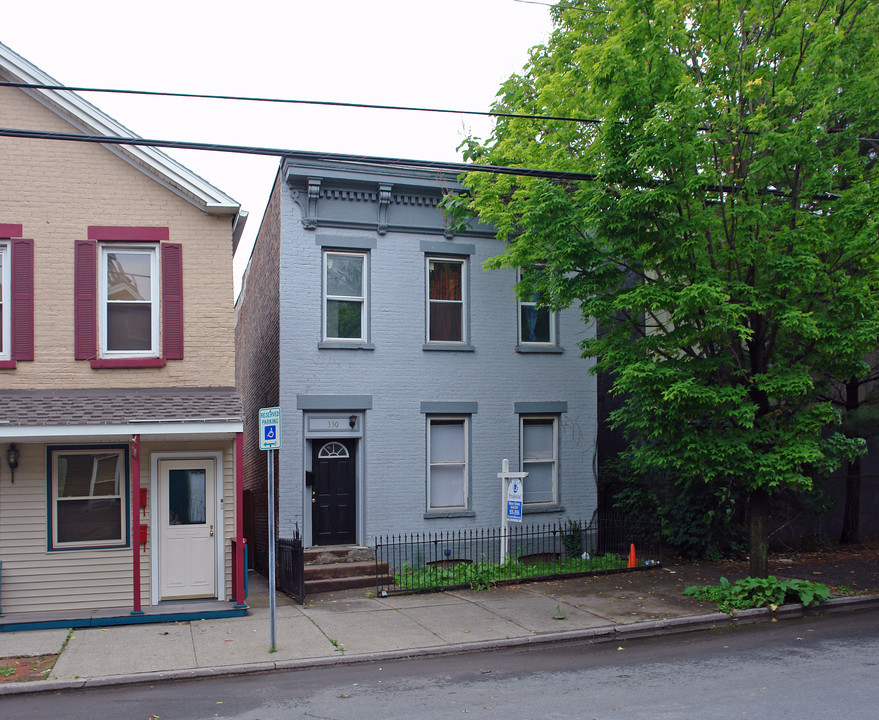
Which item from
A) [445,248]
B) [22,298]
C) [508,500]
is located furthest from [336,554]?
[22,298]

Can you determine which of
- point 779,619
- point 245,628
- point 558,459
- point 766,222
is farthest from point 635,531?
point 245,628

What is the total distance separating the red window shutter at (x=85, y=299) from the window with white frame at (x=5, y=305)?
38.3 inches

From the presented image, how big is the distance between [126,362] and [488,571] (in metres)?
7.07

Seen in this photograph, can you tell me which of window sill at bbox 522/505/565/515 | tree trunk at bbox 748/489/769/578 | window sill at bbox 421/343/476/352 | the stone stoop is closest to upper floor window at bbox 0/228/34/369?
the stone stoop

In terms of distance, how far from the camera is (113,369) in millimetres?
12758

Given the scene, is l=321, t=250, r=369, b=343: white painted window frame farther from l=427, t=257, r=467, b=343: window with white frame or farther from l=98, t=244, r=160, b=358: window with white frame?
l=98, t=244, r=160, b=358: window with white frame

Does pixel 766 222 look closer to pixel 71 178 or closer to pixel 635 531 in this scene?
pixel 635 531

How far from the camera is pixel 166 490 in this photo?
1277 centimetres

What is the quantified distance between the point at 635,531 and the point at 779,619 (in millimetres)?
5172

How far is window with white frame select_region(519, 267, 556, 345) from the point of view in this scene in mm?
16875

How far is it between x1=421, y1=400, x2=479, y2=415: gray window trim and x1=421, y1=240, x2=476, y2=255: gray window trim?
305cm

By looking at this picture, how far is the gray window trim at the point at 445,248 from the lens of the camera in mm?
16062

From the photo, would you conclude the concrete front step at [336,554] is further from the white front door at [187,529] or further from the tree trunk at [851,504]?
the tree trunk at [851,504]

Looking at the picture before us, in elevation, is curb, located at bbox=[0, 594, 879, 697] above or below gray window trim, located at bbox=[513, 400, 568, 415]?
below
